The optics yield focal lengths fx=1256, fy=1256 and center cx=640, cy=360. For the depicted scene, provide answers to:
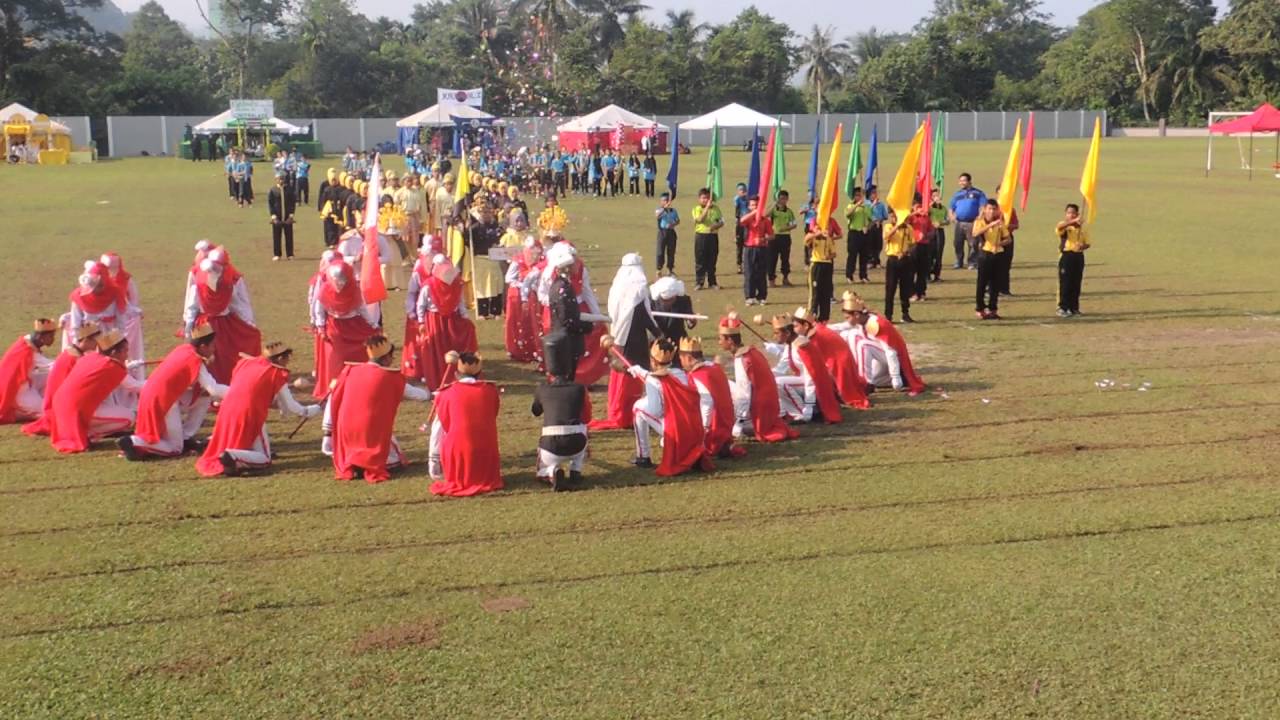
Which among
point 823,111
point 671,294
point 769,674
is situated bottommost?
point 769,674

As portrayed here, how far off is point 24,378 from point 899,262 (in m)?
10.1

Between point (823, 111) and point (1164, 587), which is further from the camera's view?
point (823, 111)

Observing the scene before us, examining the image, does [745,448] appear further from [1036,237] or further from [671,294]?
[1036,237]

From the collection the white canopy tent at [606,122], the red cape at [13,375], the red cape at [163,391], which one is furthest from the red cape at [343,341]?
the white canopy tent at [606,122]

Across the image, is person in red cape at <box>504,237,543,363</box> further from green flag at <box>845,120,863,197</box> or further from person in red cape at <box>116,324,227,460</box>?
green flag at <box>845,120,863,197</box>

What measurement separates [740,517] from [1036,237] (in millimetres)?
19326

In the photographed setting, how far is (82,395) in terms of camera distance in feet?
32.7

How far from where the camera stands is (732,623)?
6.61 meters

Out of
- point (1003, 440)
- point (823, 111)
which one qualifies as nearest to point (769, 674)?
point (1003, 440)

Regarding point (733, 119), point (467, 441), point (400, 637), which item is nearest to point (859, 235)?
point (467, 441)

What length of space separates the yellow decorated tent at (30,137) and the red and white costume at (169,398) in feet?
180

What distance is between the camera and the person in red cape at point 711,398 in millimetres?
9680

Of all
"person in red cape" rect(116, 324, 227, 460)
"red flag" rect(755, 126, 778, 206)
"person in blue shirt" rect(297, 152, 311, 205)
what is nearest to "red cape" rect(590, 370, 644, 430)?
"person in red cape" rect(116, 324, 227, 460)

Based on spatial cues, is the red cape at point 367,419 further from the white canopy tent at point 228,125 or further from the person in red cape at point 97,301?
the white canopy tent at point 228,125
